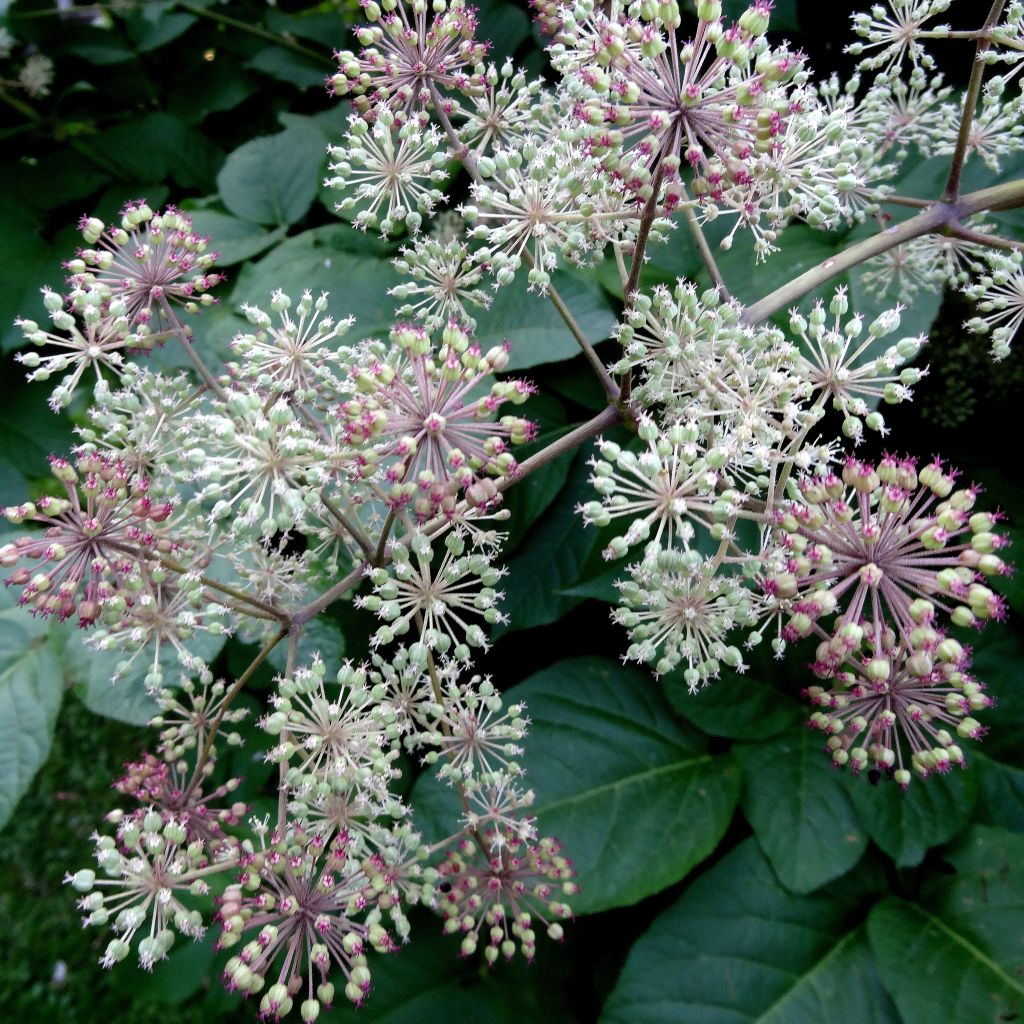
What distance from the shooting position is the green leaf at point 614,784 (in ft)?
7.32

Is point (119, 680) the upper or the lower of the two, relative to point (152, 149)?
lower

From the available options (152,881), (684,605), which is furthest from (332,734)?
(684,605)

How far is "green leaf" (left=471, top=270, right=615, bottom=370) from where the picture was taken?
2.25 metres

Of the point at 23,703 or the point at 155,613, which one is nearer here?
the point at 155,613

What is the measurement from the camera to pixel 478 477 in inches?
54.2

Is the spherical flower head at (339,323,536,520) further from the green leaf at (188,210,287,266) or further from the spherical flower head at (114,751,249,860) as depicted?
the green leaf at (188,210,287,266)

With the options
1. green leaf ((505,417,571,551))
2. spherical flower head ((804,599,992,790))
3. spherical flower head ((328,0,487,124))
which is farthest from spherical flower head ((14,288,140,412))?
spherical flower head ((804,599,992,790))

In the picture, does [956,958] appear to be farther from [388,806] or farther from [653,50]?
[653,50]

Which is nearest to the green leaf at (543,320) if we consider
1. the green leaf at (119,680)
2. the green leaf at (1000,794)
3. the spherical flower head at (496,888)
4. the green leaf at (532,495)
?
the green leaf at (532,495)

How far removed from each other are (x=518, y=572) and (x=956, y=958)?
1.56 meters

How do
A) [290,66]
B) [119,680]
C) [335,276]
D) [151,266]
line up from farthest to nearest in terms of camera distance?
[290,66] → [335,276] → [119,680] → [151,266]

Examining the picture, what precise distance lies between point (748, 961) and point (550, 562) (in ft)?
4.00

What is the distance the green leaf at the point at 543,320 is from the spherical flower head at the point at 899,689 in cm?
115

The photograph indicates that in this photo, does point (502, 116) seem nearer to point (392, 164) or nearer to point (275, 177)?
point (392, 164)
